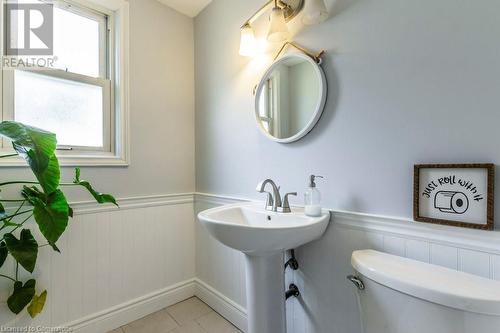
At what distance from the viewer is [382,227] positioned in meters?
0.94

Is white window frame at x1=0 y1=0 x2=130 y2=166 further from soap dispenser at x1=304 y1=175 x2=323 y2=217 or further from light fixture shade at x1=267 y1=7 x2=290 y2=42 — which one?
soap dispenser at x1=304 y1=175 x2=323 y2=217

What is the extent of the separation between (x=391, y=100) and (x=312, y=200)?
1.70 ft

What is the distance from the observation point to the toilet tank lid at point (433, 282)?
1.87 ft

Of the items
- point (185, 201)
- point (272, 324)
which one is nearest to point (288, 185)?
point (272, 324)

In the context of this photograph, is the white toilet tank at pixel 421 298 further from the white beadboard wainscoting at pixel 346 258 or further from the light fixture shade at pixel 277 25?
the light fixture shade at pixel 277 25

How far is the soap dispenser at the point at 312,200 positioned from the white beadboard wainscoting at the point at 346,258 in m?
0.10

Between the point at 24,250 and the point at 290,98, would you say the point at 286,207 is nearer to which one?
the point at 290,98

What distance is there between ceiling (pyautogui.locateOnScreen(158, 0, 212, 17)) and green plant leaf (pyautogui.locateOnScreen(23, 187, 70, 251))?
5.05 feet

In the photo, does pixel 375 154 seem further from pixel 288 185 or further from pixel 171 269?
pixel 171 269

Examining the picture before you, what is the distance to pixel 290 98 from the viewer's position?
126 cm

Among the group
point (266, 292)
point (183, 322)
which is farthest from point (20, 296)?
point (266, 292)

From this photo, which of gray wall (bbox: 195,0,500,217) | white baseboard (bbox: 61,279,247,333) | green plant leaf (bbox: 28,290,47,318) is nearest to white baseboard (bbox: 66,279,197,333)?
white baseboard (bbox: 61,279,247,333)

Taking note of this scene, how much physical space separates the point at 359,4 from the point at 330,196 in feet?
2.74

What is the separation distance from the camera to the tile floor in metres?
1.50
